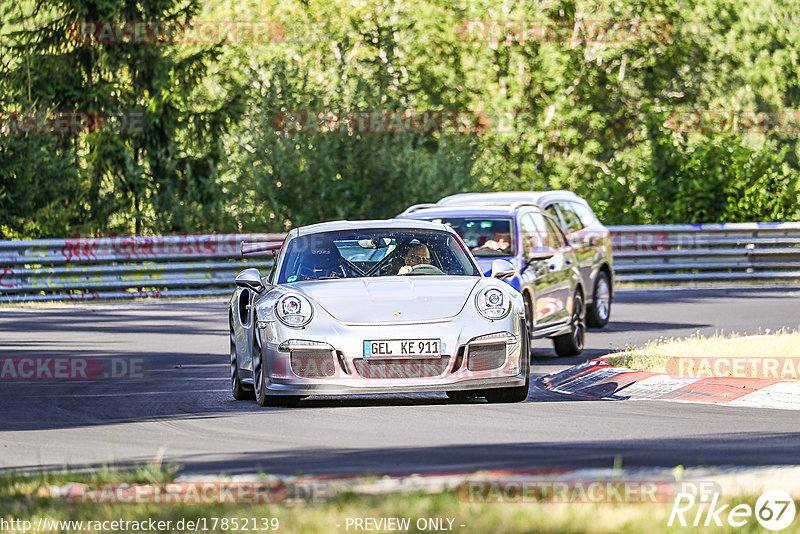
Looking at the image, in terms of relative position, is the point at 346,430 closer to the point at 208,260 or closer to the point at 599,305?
the point at 599,305

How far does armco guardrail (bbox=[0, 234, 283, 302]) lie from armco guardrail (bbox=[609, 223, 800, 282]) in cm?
726

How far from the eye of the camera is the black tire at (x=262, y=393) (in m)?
10.9

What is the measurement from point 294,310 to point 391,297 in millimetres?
686

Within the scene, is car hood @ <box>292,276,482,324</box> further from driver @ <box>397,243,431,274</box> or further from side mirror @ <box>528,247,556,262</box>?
side mirror @ <box>528,247,556,262</box>

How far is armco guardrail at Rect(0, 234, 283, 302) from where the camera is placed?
84.2 ft

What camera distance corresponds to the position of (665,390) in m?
11.7

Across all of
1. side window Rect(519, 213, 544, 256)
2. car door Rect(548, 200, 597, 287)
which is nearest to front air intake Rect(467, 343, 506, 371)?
side window Rect(519, 213, 544, 256)

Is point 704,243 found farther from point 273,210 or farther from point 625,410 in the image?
point 625,410

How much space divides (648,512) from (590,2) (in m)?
46.1

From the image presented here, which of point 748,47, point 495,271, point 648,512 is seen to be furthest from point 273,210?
point 748,47

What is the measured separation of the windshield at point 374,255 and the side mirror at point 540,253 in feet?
9.24

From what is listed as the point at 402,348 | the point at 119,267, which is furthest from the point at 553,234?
the point at 119,267

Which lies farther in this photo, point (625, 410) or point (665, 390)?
point (665, 390)

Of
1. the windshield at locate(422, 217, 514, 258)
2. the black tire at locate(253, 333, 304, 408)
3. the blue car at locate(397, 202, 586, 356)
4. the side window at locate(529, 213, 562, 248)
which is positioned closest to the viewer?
the black tire at locate(253, 333, 304, 408)
